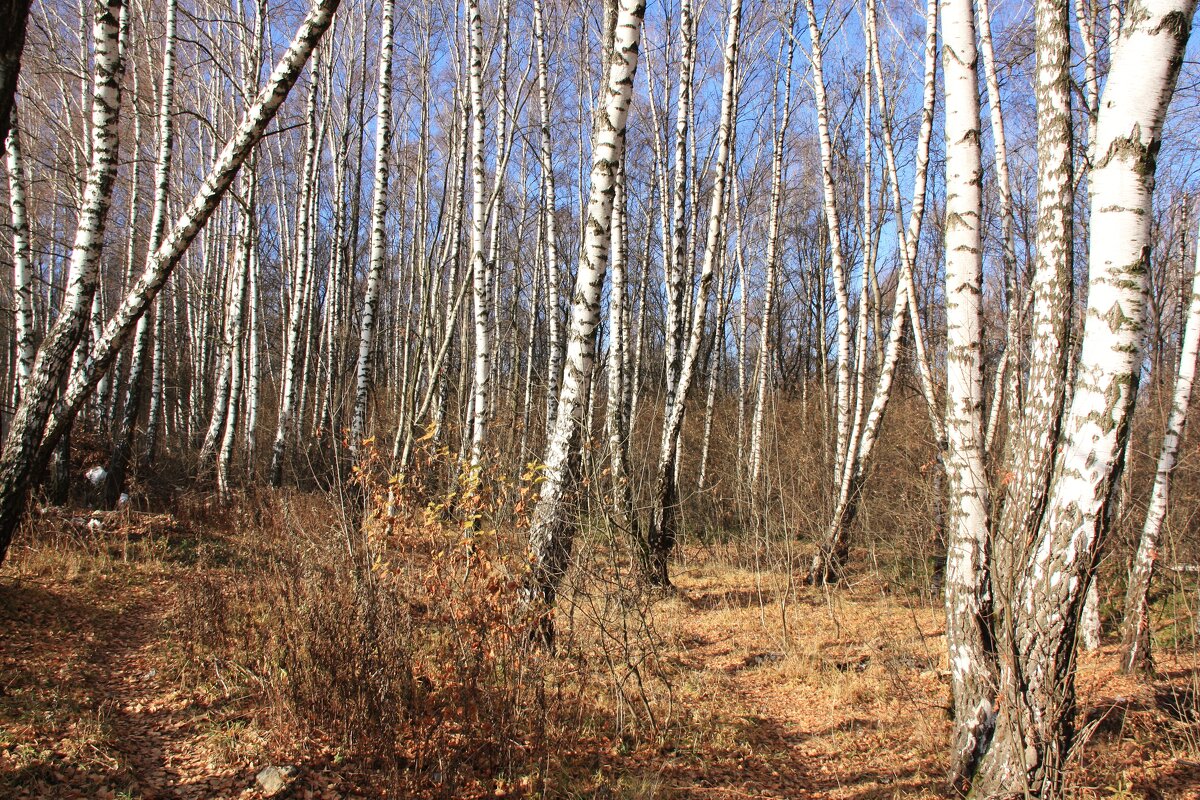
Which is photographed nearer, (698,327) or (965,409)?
(965,409)

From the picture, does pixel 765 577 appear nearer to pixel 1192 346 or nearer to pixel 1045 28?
pixel 1192 346

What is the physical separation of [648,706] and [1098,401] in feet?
9.39

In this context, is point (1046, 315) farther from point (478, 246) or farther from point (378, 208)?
point (378, 208)

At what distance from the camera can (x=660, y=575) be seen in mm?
6898

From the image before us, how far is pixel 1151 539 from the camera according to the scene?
5238 millimetres

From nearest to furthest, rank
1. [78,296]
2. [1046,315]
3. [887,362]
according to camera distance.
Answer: [1046,315], [78,296], [887,362]

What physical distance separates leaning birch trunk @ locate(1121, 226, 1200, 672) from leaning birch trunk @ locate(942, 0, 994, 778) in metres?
2.67

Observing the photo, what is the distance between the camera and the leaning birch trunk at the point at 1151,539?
506cm

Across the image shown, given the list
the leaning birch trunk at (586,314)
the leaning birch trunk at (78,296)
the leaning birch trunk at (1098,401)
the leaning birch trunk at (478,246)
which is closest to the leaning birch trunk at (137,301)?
the leaning birch trunk at (78,296)

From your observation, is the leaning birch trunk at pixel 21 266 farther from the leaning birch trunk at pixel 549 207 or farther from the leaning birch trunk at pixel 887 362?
the leaning birch trunk at pixel 887 362

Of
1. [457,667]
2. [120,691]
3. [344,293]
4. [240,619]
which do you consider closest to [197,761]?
[120,691]

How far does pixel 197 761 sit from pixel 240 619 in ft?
5.32

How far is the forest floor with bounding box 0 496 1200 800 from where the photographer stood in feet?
10.4

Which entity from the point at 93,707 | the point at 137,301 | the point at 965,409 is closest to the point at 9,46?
the point at 137,301
